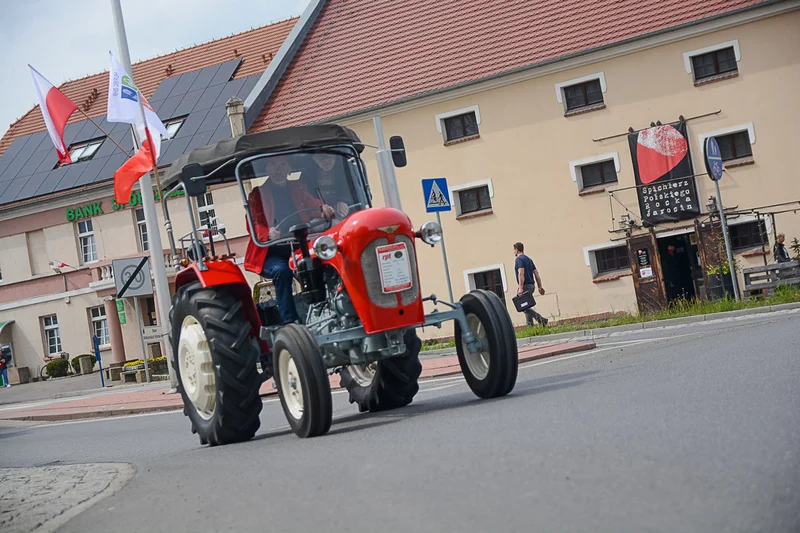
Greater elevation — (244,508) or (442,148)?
(442,148)

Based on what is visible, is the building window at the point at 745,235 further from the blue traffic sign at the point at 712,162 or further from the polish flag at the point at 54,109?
the polish flag at the point at 54,109

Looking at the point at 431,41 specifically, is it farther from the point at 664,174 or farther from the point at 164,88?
the point at 164,88

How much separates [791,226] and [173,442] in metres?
22.4

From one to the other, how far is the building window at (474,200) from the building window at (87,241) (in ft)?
62.2

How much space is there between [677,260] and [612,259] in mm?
1894

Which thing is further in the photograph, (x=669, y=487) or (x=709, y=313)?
(x=709, y=313)

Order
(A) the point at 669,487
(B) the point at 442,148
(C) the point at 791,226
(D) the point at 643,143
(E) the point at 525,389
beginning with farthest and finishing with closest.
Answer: (B) the point at 442,148 < (D) the point at 643,143 < (C) the point at 791,226 < (E) the point at 525,389 < (A) the point at 669,487

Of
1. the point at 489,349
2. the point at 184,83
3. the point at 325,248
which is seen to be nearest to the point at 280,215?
the point at 325,248

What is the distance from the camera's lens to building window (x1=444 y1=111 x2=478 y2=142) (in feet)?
115

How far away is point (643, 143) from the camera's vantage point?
32219 mm

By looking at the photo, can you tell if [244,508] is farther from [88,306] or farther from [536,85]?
[88,306]

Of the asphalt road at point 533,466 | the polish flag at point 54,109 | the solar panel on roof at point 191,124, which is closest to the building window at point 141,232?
the solar panel on roof at point 191,124

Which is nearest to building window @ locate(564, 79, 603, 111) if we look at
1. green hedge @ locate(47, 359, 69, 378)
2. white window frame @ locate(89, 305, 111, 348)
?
white window frame @ locate(89, 305, 111, 348)

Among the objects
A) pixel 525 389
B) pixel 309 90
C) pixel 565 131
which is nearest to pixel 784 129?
pixel 565 131
